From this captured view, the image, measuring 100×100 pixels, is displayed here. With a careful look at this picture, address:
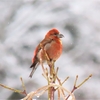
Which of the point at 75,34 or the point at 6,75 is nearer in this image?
the point at 6,75

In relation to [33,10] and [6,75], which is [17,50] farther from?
[33,10]

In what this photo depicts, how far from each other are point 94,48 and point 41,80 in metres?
1.16

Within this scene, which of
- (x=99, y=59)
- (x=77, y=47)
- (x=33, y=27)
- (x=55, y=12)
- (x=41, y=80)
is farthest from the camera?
(x=55, y=12)

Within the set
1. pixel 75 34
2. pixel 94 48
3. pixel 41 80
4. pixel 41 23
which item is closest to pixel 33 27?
pixel 41 23

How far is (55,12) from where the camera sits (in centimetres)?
673

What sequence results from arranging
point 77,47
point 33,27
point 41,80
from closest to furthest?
1. point 41,80
2. point 77,47
3. point 33,27

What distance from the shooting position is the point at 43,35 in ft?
18.8

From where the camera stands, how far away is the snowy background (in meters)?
4.88

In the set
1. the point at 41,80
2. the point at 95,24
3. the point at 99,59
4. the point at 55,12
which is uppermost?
the point at 55,12

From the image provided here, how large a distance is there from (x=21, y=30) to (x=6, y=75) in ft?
4.41

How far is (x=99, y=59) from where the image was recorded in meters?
5.27

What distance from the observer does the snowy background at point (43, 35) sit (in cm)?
488

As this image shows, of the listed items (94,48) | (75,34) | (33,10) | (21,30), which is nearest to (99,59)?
(94,48)

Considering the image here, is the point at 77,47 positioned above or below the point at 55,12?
below
